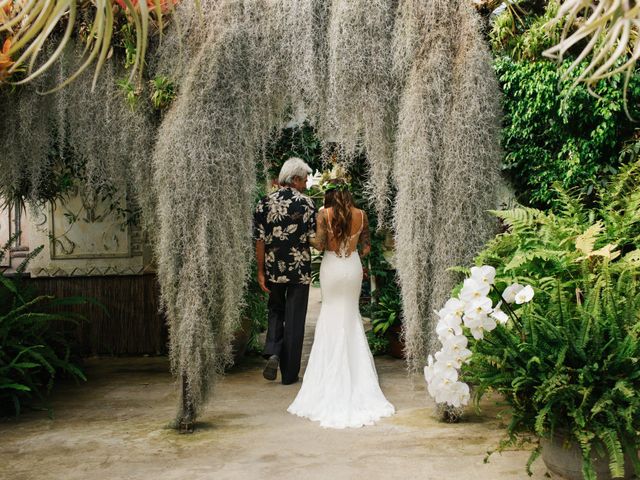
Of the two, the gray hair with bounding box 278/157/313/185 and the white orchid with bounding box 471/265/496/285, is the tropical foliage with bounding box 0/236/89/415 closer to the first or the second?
the gray hair with bounding box 278/157/313/185

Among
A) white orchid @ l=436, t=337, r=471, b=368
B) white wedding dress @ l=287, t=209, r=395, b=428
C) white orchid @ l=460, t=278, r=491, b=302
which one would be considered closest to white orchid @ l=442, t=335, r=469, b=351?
white orchid @ l=436, t=337, r=471, b=368

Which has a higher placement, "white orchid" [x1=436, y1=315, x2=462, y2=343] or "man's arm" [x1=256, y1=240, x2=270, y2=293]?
"man's arm" [x1=256, y1=240, x2=270, y2=293]

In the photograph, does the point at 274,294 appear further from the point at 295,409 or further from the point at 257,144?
the point at 257,144

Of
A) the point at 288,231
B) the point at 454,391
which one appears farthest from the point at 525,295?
the point at 288,231

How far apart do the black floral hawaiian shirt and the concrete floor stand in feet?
3.30

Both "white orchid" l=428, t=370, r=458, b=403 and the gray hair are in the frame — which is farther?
the gray hair

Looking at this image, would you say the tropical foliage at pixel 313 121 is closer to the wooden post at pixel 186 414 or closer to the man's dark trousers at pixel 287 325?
the wooden post at pixel 186 414

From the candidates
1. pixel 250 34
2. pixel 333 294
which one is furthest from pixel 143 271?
pixel 250 34

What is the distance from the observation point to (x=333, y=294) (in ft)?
16.2

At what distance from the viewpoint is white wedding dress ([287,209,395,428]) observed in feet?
14.6

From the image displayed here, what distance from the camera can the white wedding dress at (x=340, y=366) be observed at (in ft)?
14.6

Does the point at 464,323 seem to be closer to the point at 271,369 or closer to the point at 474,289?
the point at 474,289

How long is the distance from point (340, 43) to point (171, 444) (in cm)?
267

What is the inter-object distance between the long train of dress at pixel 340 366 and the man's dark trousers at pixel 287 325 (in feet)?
1.11
